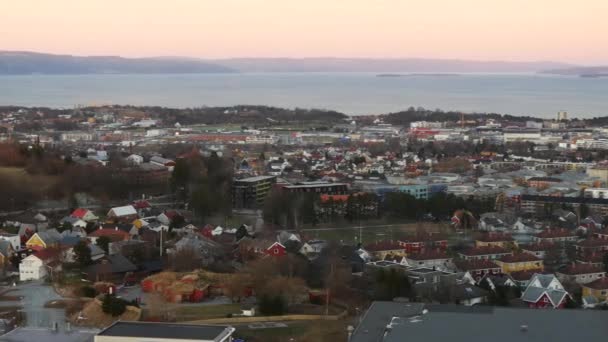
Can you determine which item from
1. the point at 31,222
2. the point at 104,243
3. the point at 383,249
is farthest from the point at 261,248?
the point at 31,222

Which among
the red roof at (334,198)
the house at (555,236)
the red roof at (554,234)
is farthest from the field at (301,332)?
the red roof at (334,198)

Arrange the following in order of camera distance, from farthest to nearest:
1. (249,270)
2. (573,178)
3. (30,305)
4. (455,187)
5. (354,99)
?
(354,99), (573,178), (455,187), (249,270), (30,305)

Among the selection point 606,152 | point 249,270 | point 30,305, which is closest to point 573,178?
point 606,152

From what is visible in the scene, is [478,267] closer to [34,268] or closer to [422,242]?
[422,242]

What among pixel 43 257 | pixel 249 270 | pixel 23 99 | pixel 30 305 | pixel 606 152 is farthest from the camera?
pixel 23 99

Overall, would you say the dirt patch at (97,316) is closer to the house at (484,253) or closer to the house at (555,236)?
the house at (484,253)

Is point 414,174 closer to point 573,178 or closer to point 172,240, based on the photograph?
point 573,178

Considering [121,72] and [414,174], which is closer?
[414,174]
